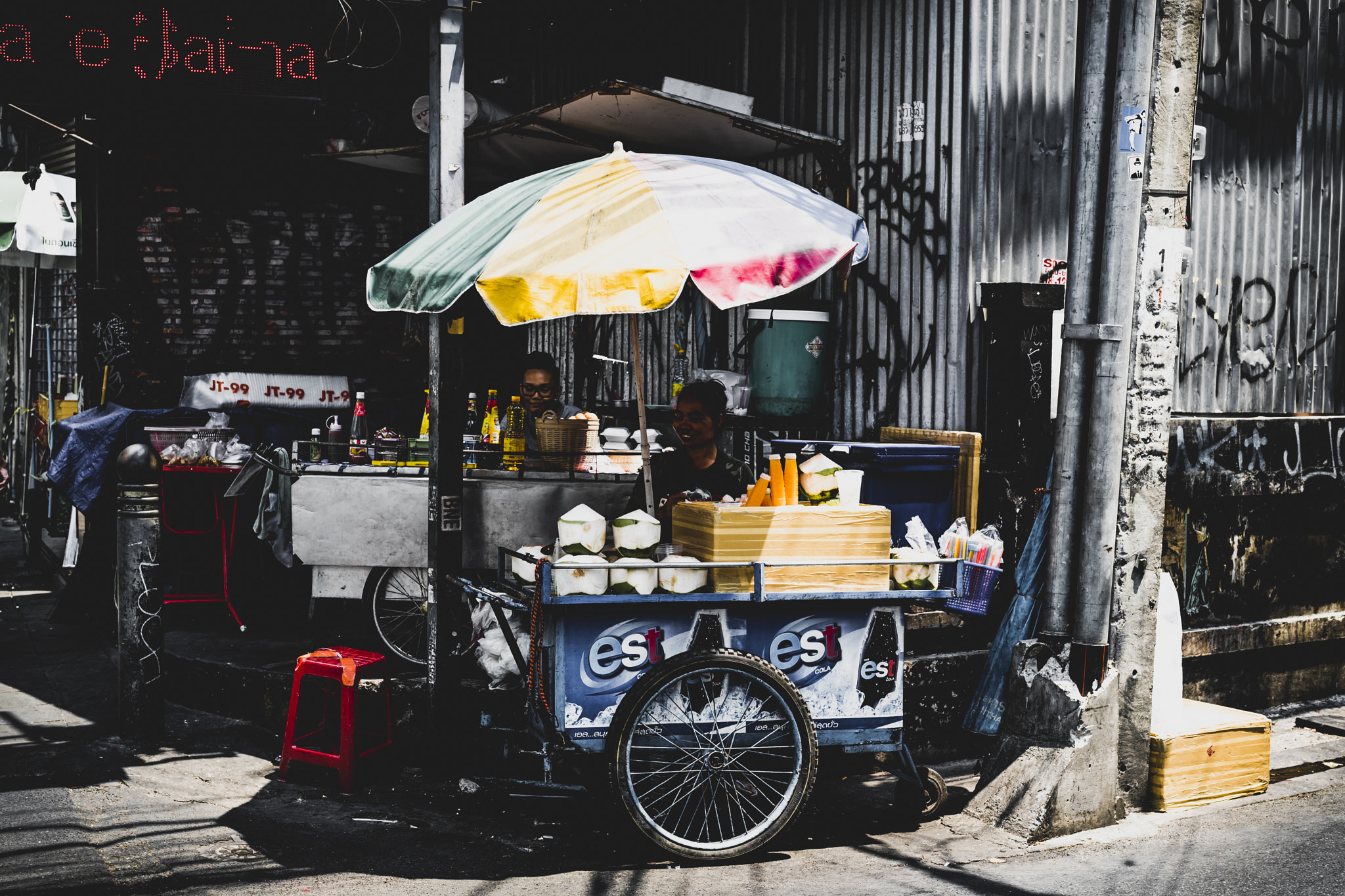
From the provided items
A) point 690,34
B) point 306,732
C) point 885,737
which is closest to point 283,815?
point 306,732

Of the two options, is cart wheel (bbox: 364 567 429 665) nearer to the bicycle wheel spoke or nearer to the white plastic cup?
the bicycle wheel spoke

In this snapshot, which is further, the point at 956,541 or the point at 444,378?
the point at 956,541

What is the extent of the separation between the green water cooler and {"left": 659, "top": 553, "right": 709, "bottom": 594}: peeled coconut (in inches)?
98.8

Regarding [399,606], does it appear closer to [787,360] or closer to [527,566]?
[527,566]

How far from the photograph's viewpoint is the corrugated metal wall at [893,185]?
655cm

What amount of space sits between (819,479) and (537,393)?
234cm

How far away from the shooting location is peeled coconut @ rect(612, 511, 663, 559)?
4648mm

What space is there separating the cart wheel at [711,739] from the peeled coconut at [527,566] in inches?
26.4

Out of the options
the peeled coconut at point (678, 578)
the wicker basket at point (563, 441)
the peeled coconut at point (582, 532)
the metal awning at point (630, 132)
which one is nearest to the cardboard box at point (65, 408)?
the metal awning at point (630, 132)

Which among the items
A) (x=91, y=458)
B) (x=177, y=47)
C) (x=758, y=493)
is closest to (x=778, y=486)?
(x=758, y=493)

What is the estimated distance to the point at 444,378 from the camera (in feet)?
18.6

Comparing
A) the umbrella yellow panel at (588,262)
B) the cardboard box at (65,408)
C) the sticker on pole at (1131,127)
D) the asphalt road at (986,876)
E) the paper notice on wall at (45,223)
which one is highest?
the paper notice on wall at (45,223)

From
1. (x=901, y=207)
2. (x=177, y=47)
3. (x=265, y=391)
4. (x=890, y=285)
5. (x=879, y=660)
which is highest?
(x=177, y=47)

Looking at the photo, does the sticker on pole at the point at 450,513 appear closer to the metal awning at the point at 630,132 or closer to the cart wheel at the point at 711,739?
the cart wheel at the point at 711,739
